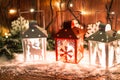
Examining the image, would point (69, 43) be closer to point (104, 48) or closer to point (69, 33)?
point (69, 33)

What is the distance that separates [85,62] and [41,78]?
0.42m

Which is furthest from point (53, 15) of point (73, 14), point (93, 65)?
point (93, 65)

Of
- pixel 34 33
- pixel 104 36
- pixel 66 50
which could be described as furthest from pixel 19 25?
pixel 104 36

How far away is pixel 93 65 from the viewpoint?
1.85 meters

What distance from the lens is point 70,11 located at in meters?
2.26

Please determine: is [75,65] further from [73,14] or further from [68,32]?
[73,14]

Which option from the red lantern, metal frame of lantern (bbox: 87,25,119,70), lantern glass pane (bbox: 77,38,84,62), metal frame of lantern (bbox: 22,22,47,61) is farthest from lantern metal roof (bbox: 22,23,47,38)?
metal frame of lantern (bbox: 87,25,119,70)

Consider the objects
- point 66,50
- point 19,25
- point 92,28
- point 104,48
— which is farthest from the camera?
point 19,25

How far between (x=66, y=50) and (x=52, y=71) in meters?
0.19

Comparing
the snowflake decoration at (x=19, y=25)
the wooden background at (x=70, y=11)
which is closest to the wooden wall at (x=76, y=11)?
the wooden background at (x=70, y=11)

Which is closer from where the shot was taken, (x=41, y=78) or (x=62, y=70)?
(x=41, y=78)

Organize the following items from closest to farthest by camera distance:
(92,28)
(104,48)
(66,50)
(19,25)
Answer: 1. (104,48)
2. (66,50)
3. (92,28)
4. (19,25)

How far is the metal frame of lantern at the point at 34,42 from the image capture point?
187 centimetres

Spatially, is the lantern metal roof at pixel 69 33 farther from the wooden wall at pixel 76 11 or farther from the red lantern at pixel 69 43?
the wooden wall at pixel 76 11
